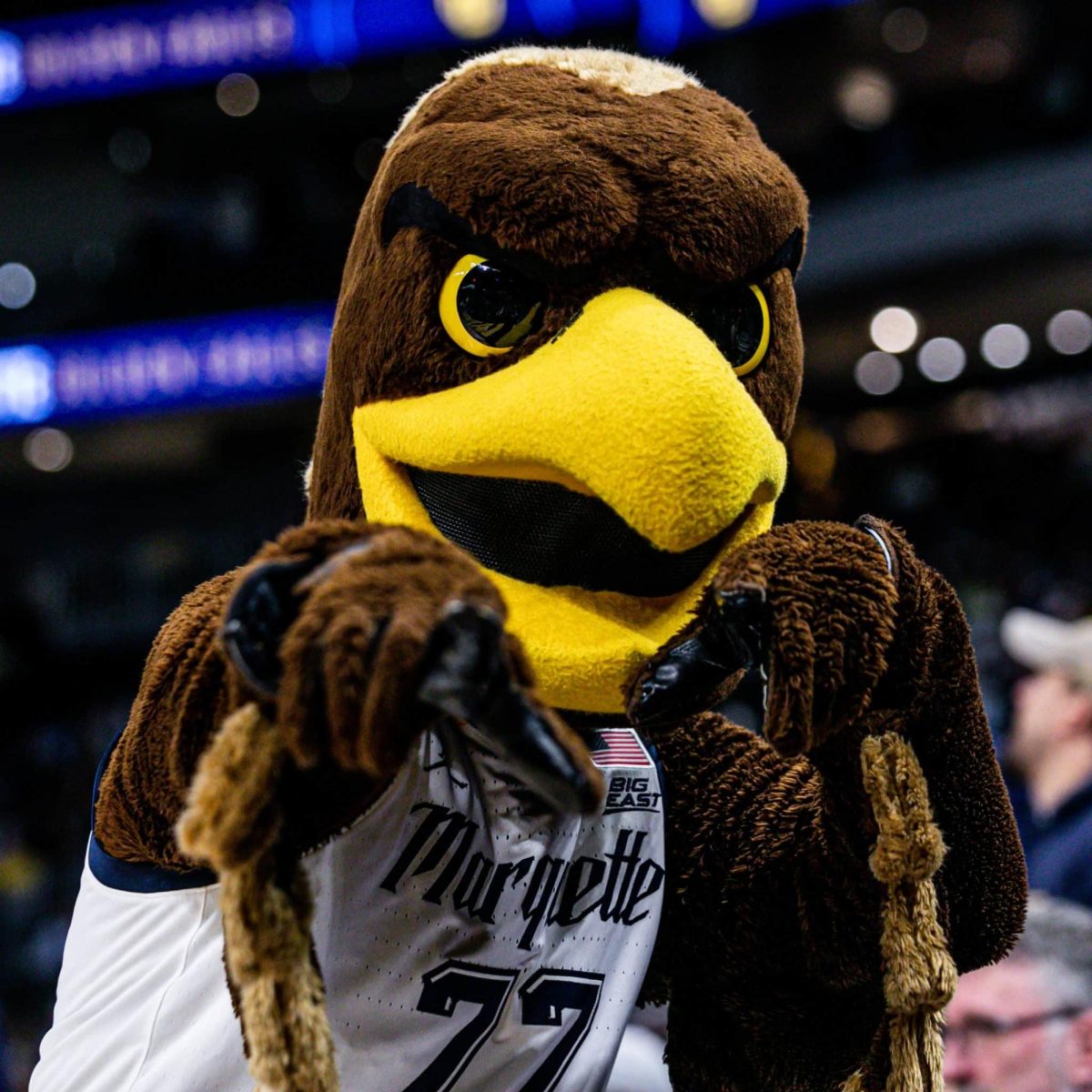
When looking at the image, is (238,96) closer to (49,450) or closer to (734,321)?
(49,450)

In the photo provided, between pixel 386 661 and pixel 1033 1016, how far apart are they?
5.44 feet

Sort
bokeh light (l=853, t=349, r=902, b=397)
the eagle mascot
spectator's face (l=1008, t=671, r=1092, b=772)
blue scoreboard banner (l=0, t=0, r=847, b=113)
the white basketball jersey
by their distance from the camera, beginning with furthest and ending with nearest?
bokeh light (l=853, t=349, r=902, b=397) → blue scoreboard banner (l=0, t=0, r=847, b=113) → spectator's face (l=1008, t=671, r=1092, b=772) → the white basketball jersey → the eagle mascot

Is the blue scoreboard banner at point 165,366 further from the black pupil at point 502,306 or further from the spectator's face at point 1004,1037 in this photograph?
the black pupil at point 502,306

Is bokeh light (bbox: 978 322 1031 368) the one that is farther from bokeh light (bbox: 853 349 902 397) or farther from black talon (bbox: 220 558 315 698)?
black talon (bbox: 220 558 315 698)

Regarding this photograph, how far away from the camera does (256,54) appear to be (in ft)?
21.1

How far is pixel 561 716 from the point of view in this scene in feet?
3.17

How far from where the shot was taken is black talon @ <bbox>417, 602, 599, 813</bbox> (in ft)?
2.15

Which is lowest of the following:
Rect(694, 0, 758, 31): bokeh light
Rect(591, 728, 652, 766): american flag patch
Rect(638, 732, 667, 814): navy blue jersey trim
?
Rect(694, 0, 758, 31): bokeh light

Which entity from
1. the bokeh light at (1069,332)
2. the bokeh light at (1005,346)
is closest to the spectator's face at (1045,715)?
the bokeh light at (1069,332)

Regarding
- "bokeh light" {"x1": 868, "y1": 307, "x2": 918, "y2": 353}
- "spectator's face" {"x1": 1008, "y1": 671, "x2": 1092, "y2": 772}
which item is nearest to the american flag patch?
"spectator's face" {"x1": 1008, "y1": 671, "x2": 1092, "y2": 772}

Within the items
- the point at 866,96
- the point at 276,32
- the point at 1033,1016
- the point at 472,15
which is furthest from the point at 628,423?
the point at 866,96

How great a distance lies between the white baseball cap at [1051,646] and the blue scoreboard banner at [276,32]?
365 centimetres

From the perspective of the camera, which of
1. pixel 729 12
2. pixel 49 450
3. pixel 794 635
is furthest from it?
pixel 49 450

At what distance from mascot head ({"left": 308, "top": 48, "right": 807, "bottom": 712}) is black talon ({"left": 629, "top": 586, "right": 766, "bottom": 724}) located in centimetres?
5
